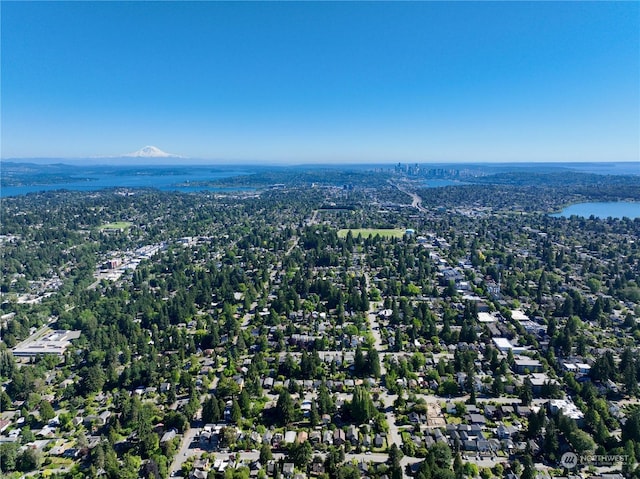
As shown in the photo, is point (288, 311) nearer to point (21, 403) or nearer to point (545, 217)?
point (21, 403)

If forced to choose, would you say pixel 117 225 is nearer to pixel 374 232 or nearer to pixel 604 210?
pixel 374 232

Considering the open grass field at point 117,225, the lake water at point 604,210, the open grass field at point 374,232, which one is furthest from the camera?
the lake water at point 604,210

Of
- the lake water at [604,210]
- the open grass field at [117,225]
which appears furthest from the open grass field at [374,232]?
the open grass field at [117,225]

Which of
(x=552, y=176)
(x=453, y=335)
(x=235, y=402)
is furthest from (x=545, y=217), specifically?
(x=552, y=176)

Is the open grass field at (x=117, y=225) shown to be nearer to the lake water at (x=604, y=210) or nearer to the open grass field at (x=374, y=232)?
the open grass field at (x=374, y=232)

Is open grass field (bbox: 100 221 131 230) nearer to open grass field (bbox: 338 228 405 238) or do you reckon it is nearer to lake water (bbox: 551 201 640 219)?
open grass field (bbox: 338 228 405 238)

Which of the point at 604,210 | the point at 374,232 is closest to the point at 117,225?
the point at 374,232

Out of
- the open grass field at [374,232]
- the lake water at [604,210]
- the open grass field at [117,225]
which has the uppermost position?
the lake water at [604,210]

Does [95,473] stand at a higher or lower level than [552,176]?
lower
